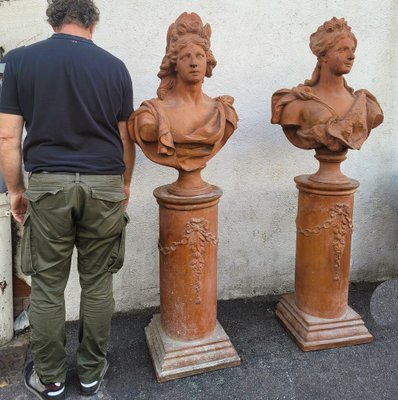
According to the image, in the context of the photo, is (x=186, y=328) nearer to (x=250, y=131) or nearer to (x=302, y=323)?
(x=302, y=323)

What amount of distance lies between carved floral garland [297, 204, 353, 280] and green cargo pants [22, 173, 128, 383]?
4.20 feet

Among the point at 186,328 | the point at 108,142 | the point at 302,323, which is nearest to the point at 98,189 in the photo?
the point at 108,142

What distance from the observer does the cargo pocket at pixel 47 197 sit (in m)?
1.91

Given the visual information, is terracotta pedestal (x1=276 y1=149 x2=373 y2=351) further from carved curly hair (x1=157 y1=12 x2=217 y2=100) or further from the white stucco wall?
carved curly hair (x1=157 y1=12 x2=217 y2=100)

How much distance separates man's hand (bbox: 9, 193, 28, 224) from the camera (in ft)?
6.99

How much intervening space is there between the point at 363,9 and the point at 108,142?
232 centimetres

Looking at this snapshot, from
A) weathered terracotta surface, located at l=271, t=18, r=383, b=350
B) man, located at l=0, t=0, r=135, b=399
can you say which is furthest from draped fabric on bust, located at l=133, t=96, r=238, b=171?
weathered terracotta surface, located at l=271, t=18, r=383, b=350

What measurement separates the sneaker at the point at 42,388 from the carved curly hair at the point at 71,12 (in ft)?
5.96

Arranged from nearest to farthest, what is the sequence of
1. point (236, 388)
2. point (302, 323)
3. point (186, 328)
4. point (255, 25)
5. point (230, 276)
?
1. point (236, 388)
2. point (186, 328)
3. point (302, 323)
4. point (255, 25)
5. point (230, 276)

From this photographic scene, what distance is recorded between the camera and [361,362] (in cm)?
254

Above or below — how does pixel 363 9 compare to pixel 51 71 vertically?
above

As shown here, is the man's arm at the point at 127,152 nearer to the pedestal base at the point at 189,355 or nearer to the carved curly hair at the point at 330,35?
the pedestal base at the point at 189,355

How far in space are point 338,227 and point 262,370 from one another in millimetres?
992

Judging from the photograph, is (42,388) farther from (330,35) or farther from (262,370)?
(330,35)
